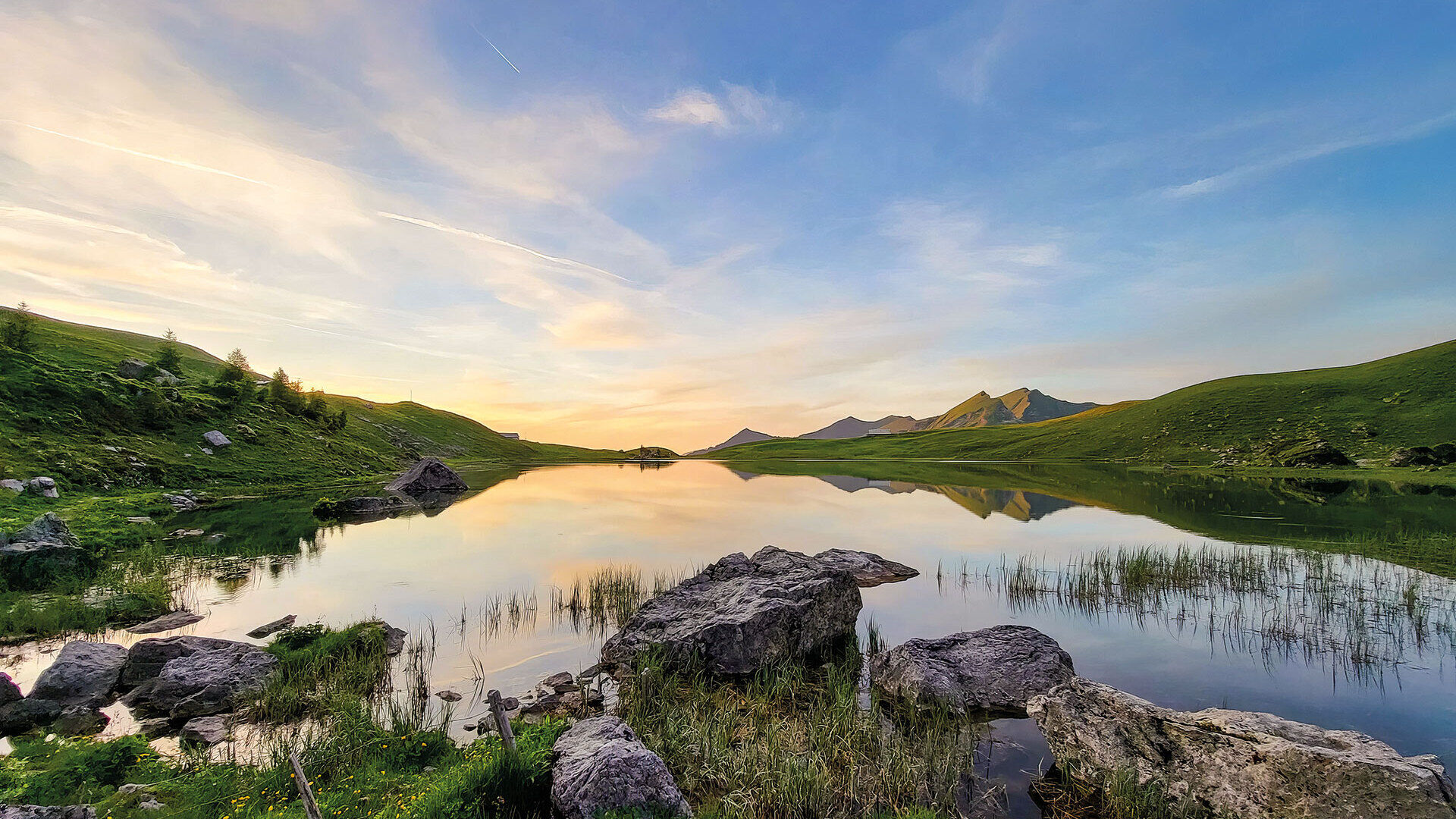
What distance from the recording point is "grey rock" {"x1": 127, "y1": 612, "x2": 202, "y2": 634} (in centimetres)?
1669

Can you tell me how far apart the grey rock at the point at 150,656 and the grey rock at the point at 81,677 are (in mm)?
219

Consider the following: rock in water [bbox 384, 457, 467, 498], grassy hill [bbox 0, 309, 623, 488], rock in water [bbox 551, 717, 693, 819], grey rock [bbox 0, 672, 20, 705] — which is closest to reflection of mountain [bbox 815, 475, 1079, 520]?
rock in water [bbox 551, 717, 693, 819]

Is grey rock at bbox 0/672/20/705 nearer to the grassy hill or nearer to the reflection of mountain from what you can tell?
the grassy hill

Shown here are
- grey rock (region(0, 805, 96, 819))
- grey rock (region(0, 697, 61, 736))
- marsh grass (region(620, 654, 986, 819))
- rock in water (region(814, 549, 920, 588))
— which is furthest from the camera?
rock in water (region(814, 549, 920, 588))

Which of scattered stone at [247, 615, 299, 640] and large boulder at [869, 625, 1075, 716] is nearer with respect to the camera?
large boulder at [869, 625, 1075, 716]

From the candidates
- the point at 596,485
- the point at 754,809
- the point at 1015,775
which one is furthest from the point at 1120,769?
the point at 596,485

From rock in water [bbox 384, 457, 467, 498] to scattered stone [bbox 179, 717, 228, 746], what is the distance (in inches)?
2264

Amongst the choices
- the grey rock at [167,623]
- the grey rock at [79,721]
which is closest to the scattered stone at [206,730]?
the grey rock at [79,721]

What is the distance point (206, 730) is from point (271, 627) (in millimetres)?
7567

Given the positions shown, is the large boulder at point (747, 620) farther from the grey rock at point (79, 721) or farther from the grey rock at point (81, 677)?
the grey rock at point (81, 677)

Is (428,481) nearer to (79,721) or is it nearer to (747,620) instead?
(79,721)

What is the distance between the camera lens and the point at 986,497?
55375mm

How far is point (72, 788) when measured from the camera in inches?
319

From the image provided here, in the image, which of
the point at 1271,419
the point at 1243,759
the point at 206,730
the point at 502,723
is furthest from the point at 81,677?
the point at 1271,419
